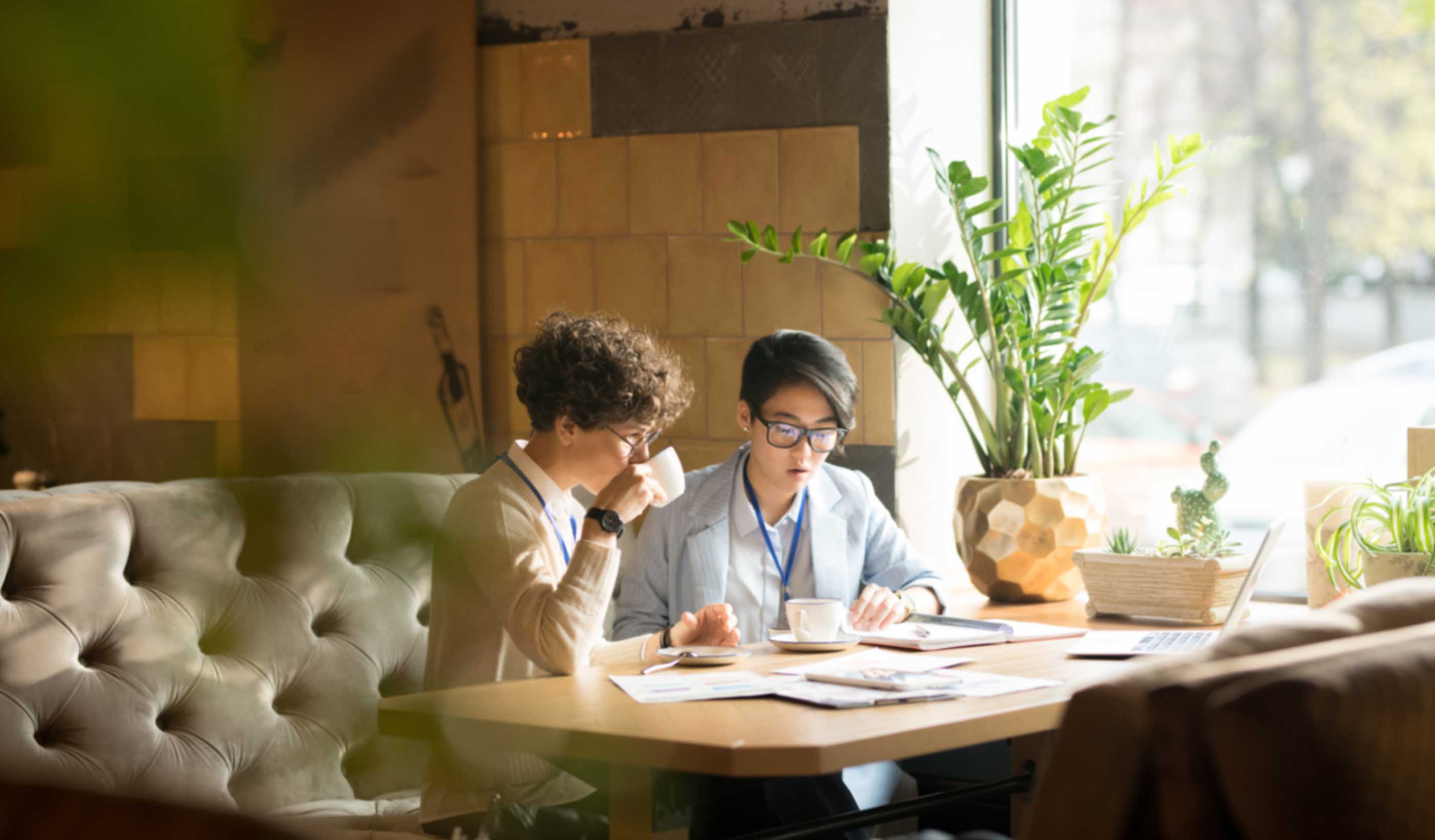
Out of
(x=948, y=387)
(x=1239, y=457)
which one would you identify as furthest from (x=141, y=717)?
(x=1239, y=457)

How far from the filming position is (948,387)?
108 inches

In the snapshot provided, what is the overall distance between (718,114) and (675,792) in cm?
170

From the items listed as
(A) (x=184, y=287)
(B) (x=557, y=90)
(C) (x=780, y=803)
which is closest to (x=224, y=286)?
(A) (x=184, y=287)

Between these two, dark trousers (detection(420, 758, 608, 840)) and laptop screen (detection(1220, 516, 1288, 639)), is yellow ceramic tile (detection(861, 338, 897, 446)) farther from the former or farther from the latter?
dark trousers (detection(420, 758, 608, 840))

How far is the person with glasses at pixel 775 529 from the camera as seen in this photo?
7.98ft

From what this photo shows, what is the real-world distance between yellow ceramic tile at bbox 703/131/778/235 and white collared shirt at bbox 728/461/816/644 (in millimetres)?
652

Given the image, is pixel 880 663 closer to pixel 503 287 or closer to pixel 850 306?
pixel 850 306

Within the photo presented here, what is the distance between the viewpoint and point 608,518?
196cm

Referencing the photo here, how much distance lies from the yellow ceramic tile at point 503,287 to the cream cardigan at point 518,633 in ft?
3.44

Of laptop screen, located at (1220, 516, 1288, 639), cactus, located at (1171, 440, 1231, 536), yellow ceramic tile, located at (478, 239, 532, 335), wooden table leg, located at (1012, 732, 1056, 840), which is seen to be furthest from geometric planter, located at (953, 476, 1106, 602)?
yellow ceramic tile, located at (478, 239, 532, 335)

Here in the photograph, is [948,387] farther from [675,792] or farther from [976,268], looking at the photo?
[675,792]

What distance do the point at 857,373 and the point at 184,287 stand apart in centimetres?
261

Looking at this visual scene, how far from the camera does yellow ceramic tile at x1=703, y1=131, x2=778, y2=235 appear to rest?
286 centimetres

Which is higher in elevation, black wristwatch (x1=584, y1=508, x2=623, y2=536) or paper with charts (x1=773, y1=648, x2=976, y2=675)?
black wristwatch (x1=584, y1=508, x2=623, y2=536)
